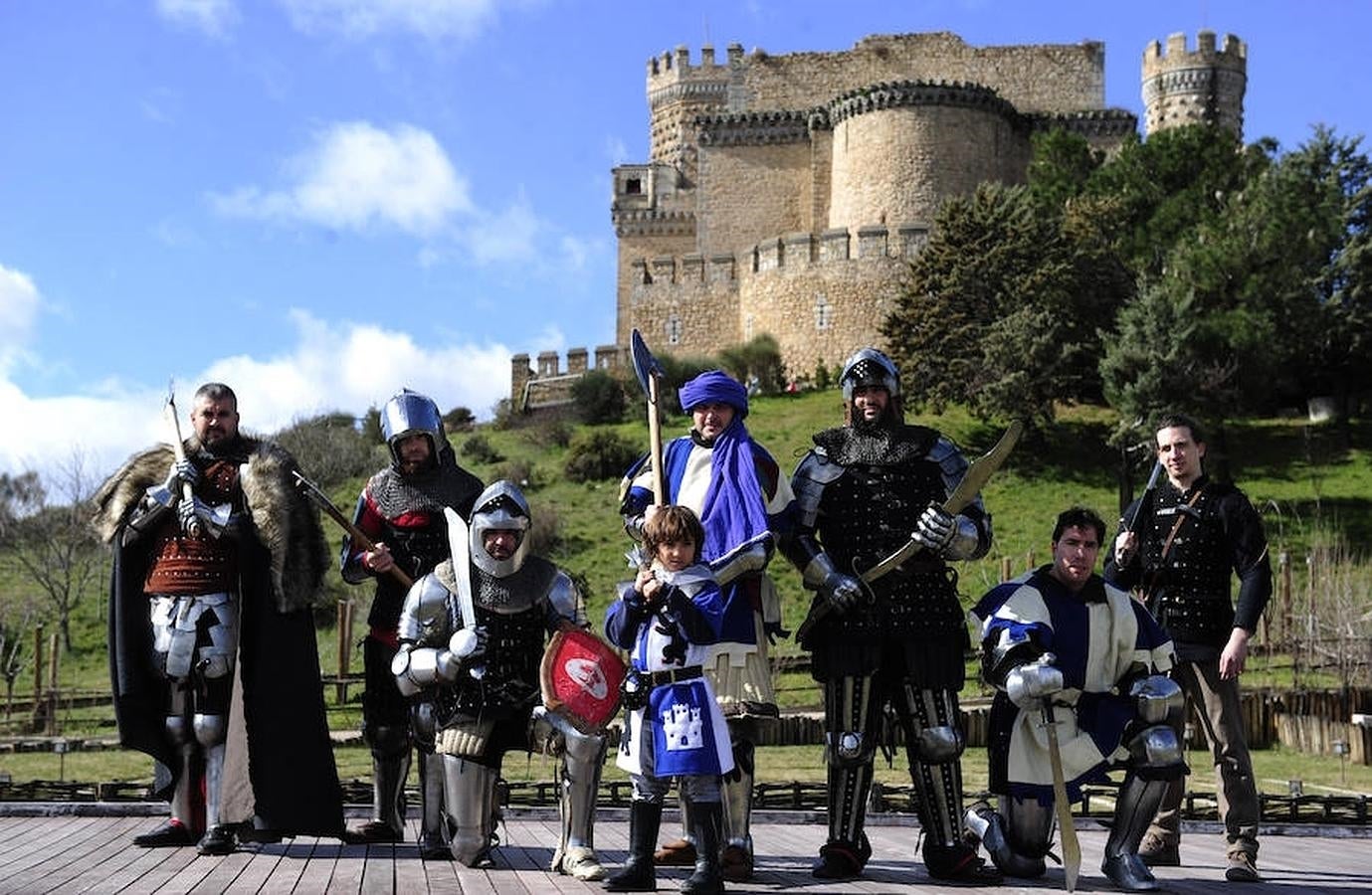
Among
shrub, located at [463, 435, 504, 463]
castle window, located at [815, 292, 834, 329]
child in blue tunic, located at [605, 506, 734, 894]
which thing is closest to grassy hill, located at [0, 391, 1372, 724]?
shrub, located at [463, 435, 504, 463]

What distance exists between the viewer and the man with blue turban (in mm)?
7914

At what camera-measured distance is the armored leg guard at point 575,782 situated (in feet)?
26.2

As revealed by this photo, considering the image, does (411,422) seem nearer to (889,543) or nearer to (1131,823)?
(889,543)

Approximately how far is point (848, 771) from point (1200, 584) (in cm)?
209

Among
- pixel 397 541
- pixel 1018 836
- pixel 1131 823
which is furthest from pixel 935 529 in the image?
pixel 397 541

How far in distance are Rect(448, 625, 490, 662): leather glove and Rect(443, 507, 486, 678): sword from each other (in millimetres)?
48

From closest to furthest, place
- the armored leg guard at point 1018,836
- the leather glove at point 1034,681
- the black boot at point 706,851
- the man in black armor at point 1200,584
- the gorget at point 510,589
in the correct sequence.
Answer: the black boot at point 706,851 → the leather glove at point 1034,681 → the armored leg guard at point 1018,836 → the gorget at point 510,589 → the man in black armor at point 1200,584

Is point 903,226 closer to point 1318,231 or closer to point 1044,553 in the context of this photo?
point 1318,231

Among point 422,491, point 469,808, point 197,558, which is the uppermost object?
point 422,491

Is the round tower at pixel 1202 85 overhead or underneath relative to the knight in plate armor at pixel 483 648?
overhead

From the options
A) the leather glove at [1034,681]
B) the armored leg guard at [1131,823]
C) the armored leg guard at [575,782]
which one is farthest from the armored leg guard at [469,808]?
the armored leg guard at [1131,823]

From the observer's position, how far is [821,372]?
188 feet

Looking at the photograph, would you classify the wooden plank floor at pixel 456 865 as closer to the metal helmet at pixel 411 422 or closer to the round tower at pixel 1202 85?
the metal helmet at pixel 411 422

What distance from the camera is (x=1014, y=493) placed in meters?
41.9
